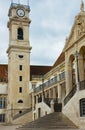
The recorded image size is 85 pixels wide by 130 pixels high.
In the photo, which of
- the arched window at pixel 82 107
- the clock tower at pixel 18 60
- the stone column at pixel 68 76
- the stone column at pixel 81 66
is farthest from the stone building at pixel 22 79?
the arched window at pixel 82 107

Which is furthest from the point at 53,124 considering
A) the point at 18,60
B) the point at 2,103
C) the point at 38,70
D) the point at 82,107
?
the point at 38,70

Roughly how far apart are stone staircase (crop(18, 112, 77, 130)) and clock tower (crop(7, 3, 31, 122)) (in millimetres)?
31474

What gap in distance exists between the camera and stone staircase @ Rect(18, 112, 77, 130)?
2616 centimetres

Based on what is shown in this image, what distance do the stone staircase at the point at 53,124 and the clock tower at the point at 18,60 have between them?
103 ft

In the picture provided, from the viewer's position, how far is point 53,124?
88.2ft

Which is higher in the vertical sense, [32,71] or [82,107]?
[32,71]

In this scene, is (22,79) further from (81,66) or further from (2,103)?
(81,66)

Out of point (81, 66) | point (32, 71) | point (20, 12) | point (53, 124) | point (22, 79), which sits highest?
point (20, 12)

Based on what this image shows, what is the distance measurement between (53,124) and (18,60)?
37862 millimetres

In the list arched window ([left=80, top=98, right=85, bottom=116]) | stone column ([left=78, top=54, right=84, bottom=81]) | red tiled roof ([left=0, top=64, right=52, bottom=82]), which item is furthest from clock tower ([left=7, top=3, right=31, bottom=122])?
arched window ([left=80, top=98, right=85, bottom=116])

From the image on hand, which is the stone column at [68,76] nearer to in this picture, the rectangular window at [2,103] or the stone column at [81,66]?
the stone column at [81,66]

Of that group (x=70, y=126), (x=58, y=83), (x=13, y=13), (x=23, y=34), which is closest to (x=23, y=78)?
(x=23, y=34)

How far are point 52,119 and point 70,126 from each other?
2.51 meters

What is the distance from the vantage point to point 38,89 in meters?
57.0
